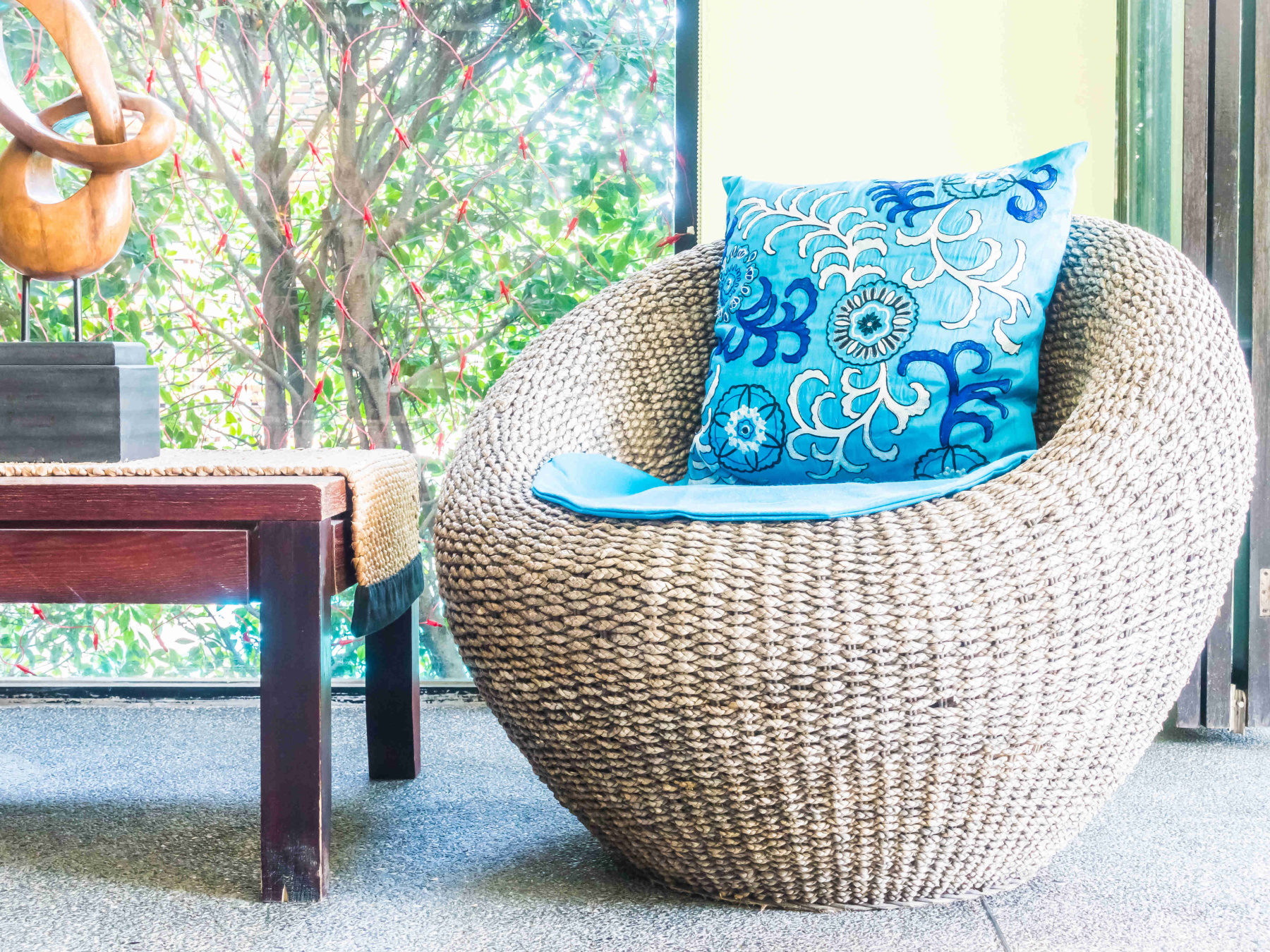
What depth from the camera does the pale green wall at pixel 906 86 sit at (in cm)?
192

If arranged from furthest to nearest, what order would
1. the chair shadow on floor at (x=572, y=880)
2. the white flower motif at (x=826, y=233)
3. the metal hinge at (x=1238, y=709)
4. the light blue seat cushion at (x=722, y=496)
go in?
the metal hinge at (x=1238, y=709) → the white flower motif at (x=826, y=233) → the chair shadow on floor at (x=572, y=880) → the light blue seat cushion at (x=722, y=496)

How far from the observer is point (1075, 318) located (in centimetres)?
129

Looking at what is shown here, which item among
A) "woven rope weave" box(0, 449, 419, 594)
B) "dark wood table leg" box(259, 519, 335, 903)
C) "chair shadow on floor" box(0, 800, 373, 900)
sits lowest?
"chair shadow on floor" box(0, 800, 373, 900)

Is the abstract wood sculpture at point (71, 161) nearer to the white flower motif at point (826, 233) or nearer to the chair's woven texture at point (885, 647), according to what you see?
the chair's woven texture at point (885, 647)

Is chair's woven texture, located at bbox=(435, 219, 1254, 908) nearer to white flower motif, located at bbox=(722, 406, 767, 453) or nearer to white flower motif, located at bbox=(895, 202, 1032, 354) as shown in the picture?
white flower motif, located at bbox=(895, 202, 1032, 354)

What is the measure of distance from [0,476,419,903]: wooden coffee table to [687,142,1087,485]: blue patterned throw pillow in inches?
21.7

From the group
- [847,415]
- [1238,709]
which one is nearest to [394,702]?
[847,415]

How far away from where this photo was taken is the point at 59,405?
124 centimetres

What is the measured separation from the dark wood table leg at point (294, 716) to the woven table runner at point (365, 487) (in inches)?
4.0

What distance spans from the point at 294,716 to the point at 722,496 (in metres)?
0.53

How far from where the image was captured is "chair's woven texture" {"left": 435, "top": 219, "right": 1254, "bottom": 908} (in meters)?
0.89

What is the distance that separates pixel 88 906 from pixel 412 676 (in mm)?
533

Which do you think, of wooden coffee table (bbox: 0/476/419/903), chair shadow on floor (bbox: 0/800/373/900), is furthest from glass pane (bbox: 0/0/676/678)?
wooden coffee table (bbox: 0/476/419/903)

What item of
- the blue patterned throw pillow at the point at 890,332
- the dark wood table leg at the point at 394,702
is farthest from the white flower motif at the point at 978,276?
the dark wood table leg at the point at 394,702
